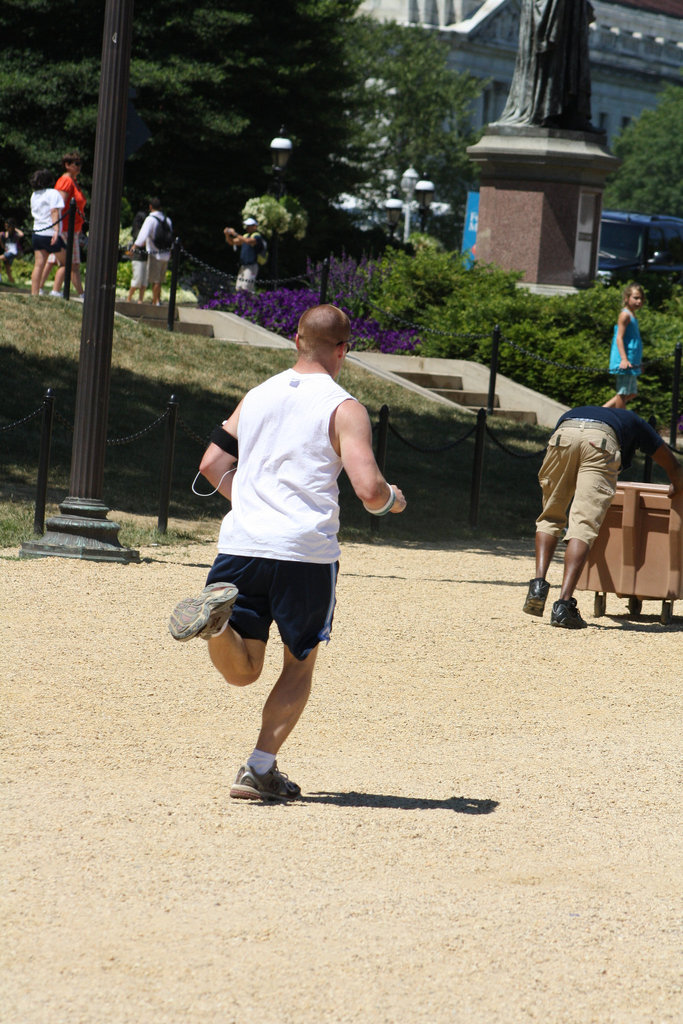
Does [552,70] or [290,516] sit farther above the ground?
[552,70]

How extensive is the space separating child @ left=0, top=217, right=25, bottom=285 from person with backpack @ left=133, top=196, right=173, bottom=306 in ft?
15.1

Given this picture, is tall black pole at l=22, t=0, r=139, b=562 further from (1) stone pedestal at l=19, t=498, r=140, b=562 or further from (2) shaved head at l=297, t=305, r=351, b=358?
(2) shaved head at l=297, t=305, r=351, b=358

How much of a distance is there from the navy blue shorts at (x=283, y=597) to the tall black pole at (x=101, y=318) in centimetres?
509

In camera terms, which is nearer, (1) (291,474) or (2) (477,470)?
(1) (291,474)

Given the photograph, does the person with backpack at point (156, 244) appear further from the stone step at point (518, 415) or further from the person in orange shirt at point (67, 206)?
the stone step at point (518, 415)

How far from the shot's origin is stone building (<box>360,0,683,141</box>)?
79750 millimetres

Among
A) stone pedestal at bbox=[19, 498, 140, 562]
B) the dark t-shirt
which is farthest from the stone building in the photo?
the dark t-shirt

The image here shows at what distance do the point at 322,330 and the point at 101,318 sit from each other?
5.40 m

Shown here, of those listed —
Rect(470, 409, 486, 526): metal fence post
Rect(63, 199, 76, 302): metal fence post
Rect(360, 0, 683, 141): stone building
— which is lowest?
Rect(470, 409, 486, 526): metal fence post

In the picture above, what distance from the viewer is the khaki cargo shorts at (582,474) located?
29.2 feet

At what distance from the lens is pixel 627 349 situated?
50.3ft

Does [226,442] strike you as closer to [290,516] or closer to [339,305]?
[290,516]

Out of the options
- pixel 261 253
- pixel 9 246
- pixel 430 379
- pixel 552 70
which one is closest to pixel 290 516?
pixel 430 379

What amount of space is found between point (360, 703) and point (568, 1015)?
11.1 feet
